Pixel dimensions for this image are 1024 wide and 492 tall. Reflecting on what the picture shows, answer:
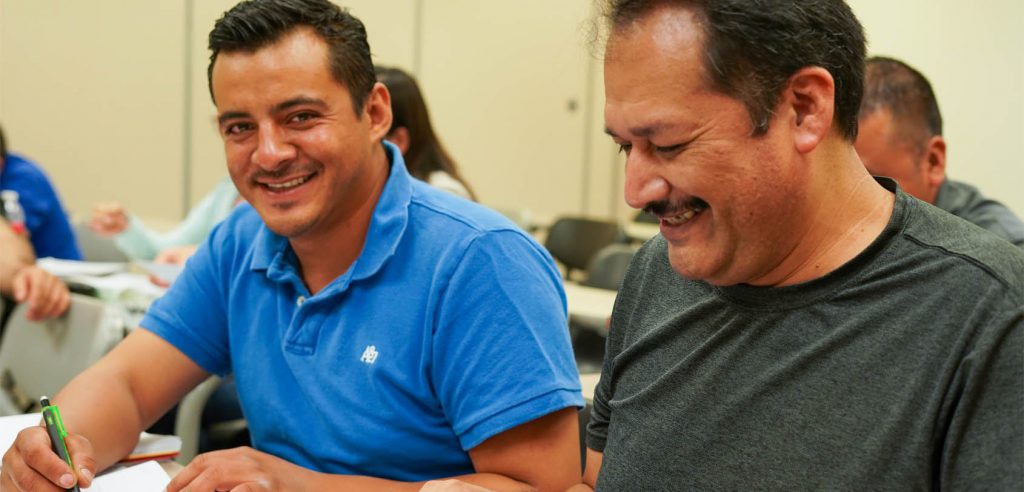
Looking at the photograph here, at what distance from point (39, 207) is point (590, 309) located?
201 centimetres

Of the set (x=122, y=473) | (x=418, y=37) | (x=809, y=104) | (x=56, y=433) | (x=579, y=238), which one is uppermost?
(x=809, y=104)

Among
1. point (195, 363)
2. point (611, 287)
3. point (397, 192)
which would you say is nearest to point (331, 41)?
point (397, 192)

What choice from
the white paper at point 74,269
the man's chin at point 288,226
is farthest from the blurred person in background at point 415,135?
the man's chin at point 288,226

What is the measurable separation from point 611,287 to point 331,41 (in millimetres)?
2296

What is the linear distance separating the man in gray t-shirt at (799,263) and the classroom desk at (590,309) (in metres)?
1.71

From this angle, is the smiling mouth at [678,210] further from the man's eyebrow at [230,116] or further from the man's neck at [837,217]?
the man's eyebrow at [230,116]

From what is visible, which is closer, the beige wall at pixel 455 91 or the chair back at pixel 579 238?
the beige wall at pixel 455 91

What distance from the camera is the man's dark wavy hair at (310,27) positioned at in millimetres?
1541

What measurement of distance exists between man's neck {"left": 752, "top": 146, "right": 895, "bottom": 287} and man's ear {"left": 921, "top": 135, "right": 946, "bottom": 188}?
51.3 inches

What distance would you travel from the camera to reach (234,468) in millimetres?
1339

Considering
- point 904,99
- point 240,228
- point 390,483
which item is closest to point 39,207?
point 240,228

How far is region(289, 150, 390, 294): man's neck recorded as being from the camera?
163 centimetres

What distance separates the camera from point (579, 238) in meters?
5.61

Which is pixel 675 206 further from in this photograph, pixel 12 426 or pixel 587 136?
pixel 587 136
